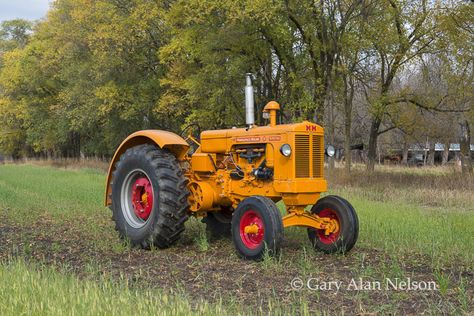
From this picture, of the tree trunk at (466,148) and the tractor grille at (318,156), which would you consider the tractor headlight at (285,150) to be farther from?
the tree trunk at (466,148)

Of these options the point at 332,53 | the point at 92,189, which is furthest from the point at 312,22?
the point at 92,189

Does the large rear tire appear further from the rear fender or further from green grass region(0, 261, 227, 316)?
green grass region(0, 261, 227, 316)

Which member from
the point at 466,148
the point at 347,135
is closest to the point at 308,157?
the point at 347,135

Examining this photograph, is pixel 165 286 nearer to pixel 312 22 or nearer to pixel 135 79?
pixel 312 22

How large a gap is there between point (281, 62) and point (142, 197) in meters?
14.8

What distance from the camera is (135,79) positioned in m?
29.4

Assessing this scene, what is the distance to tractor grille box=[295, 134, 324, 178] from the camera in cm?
674

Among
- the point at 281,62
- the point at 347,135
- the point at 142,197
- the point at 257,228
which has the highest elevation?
the point at 281,62

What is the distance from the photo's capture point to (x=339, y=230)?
6797 millimetres

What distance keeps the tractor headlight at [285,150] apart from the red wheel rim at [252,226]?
0.79m

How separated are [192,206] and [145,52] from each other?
881 inches

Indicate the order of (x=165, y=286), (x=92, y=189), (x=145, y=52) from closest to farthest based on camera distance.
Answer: (x=165, y=286), (x=92, y=189), (x=145, y=52)

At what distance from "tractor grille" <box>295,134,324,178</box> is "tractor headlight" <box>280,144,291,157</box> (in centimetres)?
19

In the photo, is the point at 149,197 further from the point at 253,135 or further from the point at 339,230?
the point at 339,230
